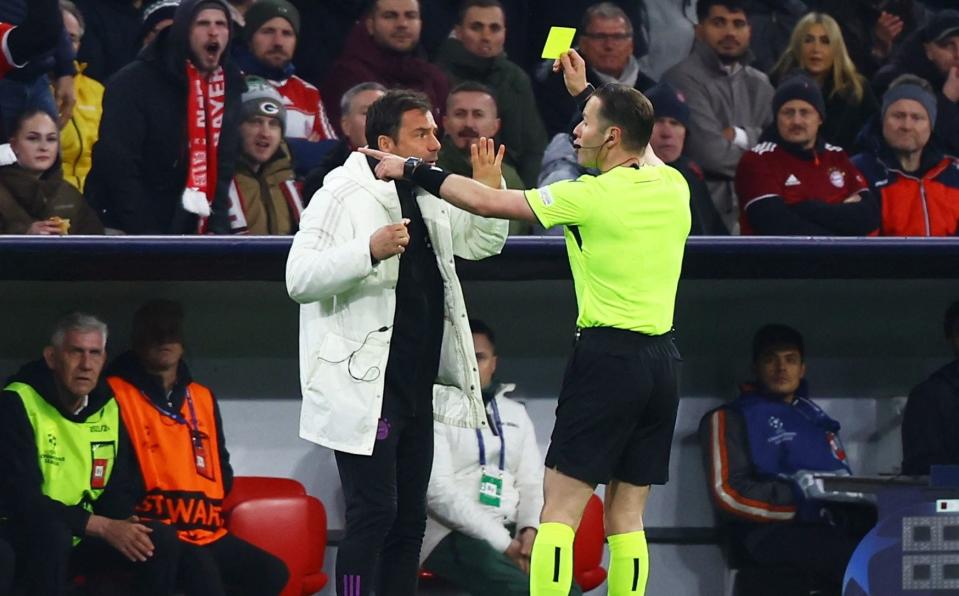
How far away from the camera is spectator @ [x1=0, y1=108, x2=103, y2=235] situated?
6246 millimetres

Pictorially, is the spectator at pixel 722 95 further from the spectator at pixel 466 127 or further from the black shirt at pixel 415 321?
the black shirt at pixel 415 321

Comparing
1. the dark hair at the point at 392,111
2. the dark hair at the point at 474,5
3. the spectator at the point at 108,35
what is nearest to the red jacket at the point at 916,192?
the dark hair at the point at 474,5

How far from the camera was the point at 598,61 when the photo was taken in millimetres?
7598

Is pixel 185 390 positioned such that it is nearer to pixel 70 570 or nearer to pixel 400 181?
pixel 70 570

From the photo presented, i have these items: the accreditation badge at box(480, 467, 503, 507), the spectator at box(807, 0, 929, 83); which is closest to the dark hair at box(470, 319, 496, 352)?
the accreditation badge at box(480, 467, 503, 507)

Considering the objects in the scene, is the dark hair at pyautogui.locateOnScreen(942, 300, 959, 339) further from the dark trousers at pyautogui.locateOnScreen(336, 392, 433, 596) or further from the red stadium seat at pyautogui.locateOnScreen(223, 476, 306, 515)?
the dark trousers at pyautogui.locateOnScreen(336, 392, 433, 596)

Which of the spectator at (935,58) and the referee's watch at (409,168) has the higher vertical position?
the spectator at (935,58)

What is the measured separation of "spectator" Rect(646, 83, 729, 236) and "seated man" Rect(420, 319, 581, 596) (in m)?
0.97

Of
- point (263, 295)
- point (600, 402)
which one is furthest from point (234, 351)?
point (600, 402)

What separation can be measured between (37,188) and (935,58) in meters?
4.25

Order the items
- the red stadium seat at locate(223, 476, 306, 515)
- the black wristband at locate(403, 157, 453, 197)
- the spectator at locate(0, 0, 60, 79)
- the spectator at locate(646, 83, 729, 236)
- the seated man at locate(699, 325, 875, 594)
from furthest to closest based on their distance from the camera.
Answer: the spectator at locate(646, 83, 729, 236) < the seated man at locate(699, 325, 875, 594) < the red stadium seat at locate(223, 476, 306, 515) < the spectator at locate(0, 0, 60, 79) < the black wristband at locate(403, 157, 453, 197)

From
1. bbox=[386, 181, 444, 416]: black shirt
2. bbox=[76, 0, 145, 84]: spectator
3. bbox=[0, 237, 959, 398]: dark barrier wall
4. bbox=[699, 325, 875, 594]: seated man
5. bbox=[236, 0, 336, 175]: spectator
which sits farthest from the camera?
bbox=[76, 0, 145, 84]: spectator

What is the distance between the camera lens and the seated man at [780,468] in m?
6.89

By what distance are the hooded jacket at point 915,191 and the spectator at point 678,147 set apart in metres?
0.72
